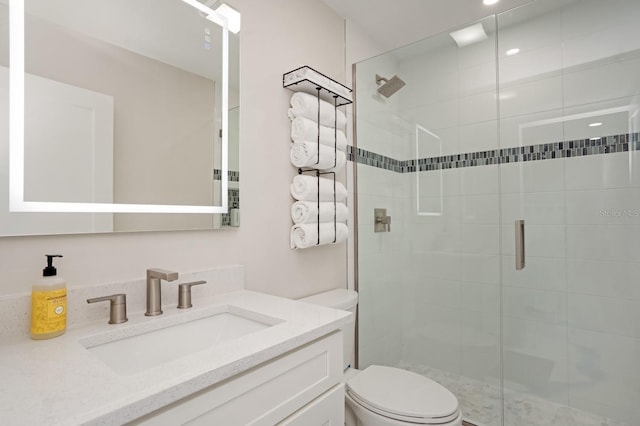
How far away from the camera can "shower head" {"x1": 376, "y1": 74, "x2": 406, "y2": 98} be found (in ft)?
6.95

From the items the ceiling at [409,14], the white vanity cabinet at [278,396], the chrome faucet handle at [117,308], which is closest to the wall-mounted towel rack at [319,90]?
the ceiling at [409,14]

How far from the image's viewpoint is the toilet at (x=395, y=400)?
1.27 metres

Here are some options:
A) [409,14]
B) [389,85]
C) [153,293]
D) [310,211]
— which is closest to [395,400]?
[310,211]

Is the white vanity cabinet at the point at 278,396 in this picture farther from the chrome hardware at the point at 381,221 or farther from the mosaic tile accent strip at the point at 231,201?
the chrome hardware at the point at 381,221

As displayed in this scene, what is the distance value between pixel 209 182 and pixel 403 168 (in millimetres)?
1254

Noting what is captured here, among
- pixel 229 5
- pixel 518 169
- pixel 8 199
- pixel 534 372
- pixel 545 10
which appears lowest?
pixel 534 372

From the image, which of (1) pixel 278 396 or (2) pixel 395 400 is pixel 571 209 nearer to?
(2) pixel 395 400

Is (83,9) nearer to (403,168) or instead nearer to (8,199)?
(8,199)

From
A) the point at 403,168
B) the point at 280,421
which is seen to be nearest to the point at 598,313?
the point at 403,168

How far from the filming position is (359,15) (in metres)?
2.11

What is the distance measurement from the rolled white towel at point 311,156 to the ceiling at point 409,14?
924mm

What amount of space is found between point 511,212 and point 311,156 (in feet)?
3.58

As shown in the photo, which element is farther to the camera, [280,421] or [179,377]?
Result: [280,421]

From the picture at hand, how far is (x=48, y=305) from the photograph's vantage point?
83cm
